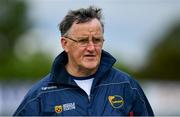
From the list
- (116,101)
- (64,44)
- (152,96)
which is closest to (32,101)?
(64,44)

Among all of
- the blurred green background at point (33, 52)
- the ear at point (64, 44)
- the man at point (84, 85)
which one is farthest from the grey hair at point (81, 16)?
the blurred green background at point (33, 52)

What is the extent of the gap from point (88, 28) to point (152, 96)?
690 inches

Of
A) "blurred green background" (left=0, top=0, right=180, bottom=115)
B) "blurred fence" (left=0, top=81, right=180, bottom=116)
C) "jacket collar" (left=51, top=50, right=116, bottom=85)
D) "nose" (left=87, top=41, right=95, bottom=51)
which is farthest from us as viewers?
"blurred green background" (left=0, top=0, right=180, bottom=115)

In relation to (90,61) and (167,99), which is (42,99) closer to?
(90,61)

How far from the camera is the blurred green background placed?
175 ft

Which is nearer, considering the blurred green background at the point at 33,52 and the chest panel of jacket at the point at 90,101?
the chest panel of jacket at the point at 90,101

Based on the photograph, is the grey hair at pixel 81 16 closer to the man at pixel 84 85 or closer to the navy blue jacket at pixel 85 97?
the man at pixel 84 85

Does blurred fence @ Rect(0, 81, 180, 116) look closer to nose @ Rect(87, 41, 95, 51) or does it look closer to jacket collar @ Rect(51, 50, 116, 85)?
jacket collar @ Rect(51, 50, 116, 85)

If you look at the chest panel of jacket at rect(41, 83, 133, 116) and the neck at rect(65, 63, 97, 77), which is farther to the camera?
the neck at rect(65, 63, 97, 77)

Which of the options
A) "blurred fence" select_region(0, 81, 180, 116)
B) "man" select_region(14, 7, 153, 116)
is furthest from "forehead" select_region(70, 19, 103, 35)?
"blurred fence" select_region(0, 81, 180, 116)

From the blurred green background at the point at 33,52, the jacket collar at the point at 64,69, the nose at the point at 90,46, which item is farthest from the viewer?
the blurred green background at the point at 33,52

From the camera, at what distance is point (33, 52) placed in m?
62.5

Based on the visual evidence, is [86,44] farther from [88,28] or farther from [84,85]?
[84,85]

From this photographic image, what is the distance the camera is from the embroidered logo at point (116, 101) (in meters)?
6.95
